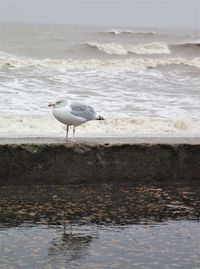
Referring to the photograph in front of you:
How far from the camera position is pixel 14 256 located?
3.19 metres

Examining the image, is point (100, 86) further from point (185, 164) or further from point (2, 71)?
point (185, 164)

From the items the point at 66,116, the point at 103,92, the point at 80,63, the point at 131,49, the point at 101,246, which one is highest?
the point at 131,49

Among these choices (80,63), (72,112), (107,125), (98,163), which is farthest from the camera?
(80,63)

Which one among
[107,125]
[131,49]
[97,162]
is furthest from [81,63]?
[97,162]

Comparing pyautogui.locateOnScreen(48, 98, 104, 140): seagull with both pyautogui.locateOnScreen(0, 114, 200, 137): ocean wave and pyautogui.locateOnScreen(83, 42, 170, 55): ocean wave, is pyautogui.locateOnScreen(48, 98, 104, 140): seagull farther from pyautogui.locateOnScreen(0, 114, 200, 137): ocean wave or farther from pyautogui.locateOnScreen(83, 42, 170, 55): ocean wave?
pyautogui.locateOnScreen(83, 42, 170, 55): ocean wave

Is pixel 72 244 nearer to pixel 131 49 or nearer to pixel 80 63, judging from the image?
pixel 80 63

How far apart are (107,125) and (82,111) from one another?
3.28 meters

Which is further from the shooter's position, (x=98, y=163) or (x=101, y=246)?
(x=98, y=163)

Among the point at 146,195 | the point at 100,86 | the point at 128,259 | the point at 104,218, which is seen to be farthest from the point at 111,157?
the point at 100,86

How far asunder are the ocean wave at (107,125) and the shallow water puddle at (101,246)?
13.5 feet

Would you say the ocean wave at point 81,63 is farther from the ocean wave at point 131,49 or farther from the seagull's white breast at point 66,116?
the seagull's white breast at point 66,116

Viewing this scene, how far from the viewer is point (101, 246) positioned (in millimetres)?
3414

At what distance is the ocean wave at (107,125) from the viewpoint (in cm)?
799

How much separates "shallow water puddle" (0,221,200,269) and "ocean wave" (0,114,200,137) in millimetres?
4116
